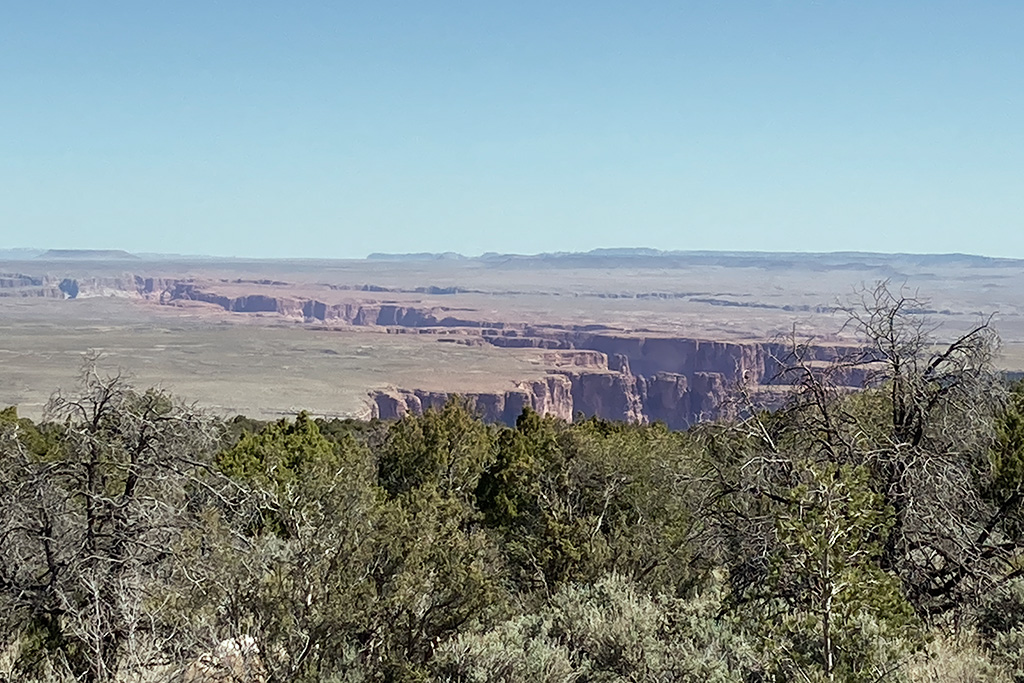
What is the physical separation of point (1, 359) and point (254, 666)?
10391 centimetres

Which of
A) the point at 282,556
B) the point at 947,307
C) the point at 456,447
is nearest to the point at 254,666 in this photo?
the point at 282,556

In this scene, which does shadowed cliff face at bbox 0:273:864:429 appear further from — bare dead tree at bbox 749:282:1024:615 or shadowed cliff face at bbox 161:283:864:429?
bare dead tree at bbox 749:282:1024:615

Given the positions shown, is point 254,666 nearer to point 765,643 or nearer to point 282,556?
point 282,556

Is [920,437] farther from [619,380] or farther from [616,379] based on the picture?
[616,379]

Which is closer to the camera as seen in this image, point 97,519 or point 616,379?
point 97,519

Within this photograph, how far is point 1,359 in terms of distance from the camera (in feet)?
334

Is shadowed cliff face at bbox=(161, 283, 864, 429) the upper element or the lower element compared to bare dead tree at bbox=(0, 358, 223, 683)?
lower

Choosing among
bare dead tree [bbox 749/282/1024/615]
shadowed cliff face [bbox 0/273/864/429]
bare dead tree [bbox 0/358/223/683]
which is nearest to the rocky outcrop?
shadowed cliff face [bbox 0/273/864/429]

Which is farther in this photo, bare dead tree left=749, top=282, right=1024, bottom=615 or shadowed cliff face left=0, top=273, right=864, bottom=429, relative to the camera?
shadowed cliff face left=0, top=273, right=864, bottom=429

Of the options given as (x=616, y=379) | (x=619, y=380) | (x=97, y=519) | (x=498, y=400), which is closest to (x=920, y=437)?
(x=97, y=519)

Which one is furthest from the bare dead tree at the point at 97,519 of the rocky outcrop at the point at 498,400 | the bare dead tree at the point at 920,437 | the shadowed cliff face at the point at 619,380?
the rocky outcrop at the point at 498,400

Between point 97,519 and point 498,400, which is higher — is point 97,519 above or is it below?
above

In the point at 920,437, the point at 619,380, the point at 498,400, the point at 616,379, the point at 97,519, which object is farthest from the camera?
the point at 616,379

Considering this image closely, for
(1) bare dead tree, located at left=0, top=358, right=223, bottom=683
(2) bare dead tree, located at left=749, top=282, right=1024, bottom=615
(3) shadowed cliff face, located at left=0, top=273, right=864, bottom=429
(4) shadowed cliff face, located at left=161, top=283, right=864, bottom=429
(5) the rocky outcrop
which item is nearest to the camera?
(1) bare dead tree, located at left=0, top=358, right=223, bottom=683
